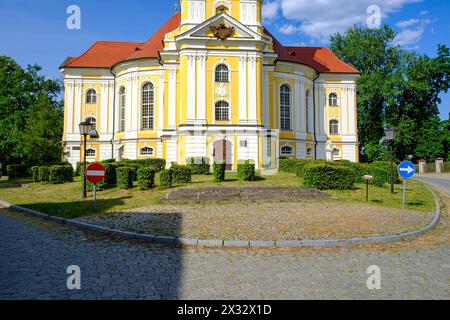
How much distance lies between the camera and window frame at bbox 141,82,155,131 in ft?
117

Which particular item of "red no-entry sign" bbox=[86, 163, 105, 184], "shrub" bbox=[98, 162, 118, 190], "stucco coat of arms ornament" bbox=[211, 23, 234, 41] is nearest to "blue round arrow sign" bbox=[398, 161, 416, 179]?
"red no-entry sign" bbox=[86, 163, 105, 184]

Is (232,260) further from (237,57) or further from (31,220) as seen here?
(237,57)

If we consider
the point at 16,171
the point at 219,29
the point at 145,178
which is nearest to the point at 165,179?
the point at 145,178

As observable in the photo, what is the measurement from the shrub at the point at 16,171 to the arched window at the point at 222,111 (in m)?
18.0

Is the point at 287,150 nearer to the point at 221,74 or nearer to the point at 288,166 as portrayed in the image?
the point at 288,166

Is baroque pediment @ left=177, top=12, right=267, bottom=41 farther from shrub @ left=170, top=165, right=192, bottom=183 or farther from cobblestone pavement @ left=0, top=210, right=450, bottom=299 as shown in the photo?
cobblestone pavement @ left=0, top=210, right=450, bottom=299

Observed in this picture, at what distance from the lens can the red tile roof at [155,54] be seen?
122 ft

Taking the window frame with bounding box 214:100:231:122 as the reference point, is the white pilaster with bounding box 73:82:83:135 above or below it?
above

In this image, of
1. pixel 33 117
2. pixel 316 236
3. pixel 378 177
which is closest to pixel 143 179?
pixel 316 236

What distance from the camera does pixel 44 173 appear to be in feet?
78.2

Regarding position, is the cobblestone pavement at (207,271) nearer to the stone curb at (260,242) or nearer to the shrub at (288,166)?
the stone curb at (260,242)

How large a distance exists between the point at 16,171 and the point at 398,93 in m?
43.5

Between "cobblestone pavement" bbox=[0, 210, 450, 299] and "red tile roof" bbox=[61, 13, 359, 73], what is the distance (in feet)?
99.1
